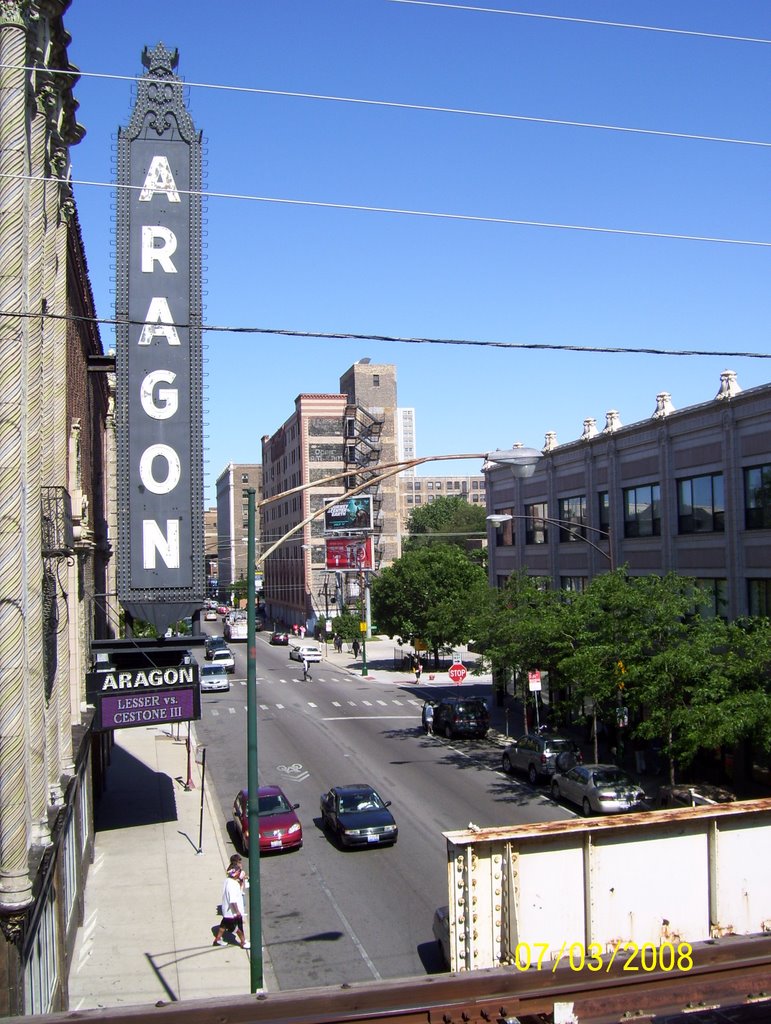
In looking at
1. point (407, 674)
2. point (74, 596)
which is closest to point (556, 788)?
point (74, 596)

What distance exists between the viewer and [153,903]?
65.6 feet

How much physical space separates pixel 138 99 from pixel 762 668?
20.1 metres

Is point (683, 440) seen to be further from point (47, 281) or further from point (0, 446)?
point (0, 446)

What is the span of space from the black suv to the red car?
15.6 metres

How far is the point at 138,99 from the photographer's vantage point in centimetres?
2092

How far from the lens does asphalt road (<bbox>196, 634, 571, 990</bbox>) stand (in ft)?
57.0

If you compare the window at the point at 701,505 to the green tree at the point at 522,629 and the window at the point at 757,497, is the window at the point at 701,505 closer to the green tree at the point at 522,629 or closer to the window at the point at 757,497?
the window at the point at 757,497

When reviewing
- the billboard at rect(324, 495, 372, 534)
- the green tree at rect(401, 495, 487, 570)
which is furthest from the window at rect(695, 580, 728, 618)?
the green tree at rect(401, 495, 487, 570)

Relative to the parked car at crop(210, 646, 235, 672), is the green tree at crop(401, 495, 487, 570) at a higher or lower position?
higher

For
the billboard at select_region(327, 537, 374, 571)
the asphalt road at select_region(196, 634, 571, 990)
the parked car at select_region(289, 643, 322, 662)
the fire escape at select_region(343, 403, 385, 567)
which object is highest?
the fire escape at select_region(343, 403, 385, 567)

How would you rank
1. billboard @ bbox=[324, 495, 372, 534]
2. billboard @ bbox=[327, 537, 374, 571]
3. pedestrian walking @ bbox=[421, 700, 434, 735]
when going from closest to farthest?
pedestrian walking @ bbox=[421, 700, 434, 735]
billboard @ bbox=[327, 537, 374, 571]
billboard @ bbox=[324, 495, 372, 534]

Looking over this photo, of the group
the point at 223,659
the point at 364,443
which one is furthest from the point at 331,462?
the point at 223,659

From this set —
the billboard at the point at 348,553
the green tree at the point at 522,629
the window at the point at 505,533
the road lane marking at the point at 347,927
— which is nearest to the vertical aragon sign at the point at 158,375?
the road lane marking at the point at 347,927
